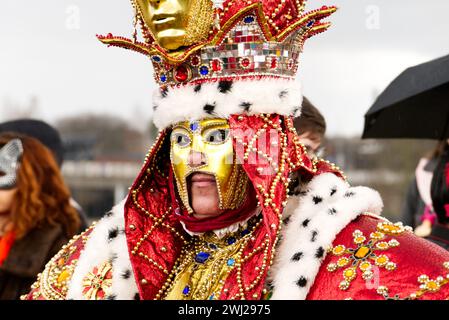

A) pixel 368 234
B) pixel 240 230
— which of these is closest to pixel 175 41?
pixel 240 230

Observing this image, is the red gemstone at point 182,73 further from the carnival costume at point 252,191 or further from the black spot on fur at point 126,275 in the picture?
the black spot on fur at point 126,275

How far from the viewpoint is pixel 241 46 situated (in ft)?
11.8

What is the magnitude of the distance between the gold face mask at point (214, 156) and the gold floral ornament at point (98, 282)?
21.1 inches

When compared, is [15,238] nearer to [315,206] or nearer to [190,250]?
[190,250]

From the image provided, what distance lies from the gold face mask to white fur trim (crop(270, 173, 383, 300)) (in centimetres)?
25

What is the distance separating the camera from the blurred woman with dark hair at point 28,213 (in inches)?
226

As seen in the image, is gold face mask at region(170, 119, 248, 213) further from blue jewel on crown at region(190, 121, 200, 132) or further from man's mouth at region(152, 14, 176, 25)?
man's mouth at region(152, 14, 176, 25)

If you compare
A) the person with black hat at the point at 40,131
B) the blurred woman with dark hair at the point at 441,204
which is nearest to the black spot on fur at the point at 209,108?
the blurred woman with dark hair at the point at 441,204

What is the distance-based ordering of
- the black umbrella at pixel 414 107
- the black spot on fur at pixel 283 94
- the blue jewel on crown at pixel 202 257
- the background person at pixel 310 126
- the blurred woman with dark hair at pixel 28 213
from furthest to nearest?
the blurred woman with dark hair at pixel 28 213, the black umbrella at pixel 414 107, the background person at pixel 310 126, the blue jewel on crown at pixel 202 257, the black spot on fur at pixel 283 94

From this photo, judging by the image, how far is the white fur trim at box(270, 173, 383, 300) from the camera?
341 centimetres

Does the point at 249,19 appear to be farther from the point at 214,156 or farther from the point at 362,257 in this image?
the point at 362,257

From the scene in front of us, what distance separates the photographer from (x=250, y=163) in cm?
355

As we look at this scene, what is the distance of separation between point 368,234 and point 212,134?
703 mm
